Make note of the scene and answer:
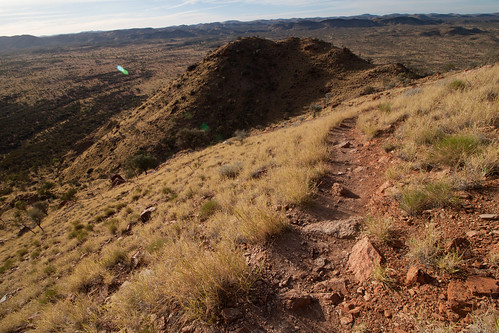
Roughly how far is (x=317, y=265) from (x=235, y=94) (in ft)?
117

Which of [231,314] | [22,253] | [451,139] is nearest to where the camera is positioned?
[231,314]

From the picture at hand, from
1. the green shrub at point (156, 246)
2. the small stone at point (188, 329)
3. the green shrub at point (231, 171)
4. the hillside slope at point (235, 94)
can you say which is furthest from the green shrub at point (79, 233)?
the hillside slope at point (235, 94)

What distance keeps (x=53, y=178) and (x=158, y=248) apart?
36.7 meters

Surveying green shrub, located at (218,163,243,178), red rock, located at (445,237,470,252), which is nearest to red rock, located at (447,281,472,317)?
red rock, located at (445,237,470,252)

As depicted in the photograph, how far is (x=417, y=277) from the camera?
7.16 ft

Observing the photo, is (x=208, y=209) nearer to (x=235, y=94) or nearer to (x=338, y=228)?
(x=338, y=228)

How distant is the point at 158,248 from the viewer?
4598 mm

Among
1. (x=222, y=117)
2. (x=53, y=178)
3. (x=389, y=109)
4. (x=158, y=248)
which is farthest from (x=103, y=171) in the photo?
(x=389, y=109)

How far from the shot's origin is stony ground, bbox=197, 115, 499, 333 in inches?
76.7

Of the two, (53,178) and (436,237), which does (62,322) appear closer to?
(436,237)

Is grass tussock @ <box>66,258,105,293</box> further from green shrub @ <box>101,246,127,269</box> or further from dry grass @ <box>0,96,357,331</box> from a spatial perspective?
green shrub @ <box>101,246,127,269</box>

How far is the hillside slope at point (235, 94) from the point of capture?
1185 inches

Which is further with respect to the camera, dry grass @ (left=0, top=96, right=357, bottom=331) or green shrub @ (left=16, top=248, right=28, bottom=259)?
green shrub @ (left=16, top=248, right=28, bottom=259)

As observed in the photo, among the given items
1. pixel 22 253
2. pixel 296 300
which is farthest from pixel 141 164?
pixel 296 300
